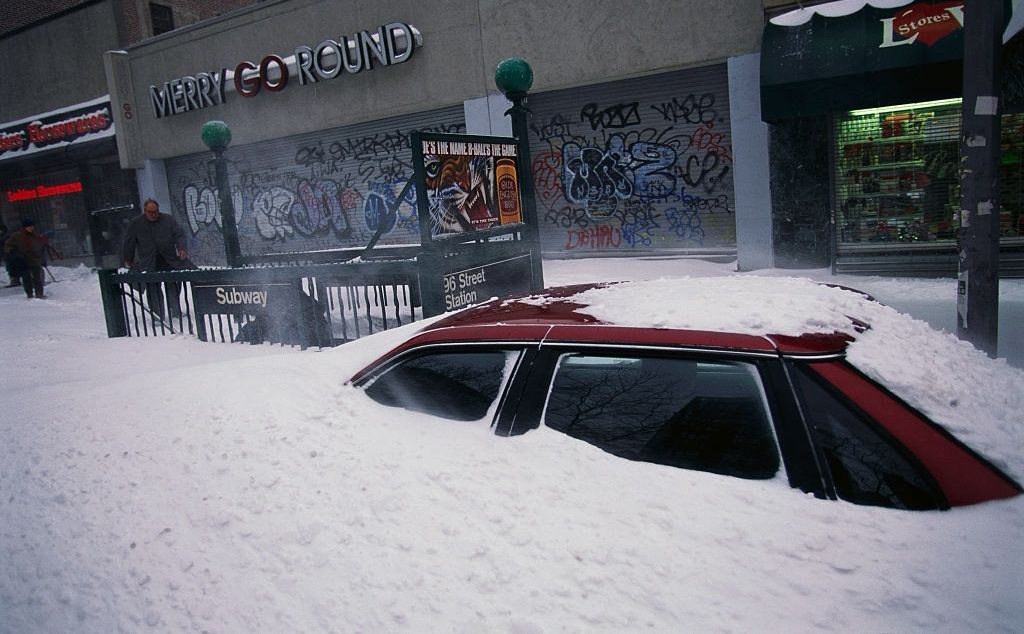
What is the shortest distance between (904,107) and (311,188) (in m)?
12.9

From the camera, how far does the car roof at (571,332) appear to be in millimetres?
2535

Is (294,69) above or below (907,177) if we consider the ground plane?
above

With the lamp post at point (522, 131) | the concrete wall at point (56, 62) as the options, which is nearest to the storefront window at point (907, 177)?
the lamp post at point (522, 131)

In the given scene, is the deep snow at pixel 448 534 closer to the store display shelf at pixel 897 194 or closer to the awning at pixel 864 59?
the awning at pixel 864 59

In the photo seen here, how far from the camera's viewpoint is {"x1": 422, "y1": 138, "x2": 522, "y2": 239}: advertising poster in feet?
21.5

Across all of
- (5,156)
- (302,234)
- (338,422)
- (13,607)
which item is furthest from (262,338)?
(5,156)

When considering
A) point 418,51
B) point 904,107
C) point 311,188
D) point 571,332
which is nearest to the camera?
point 571,332

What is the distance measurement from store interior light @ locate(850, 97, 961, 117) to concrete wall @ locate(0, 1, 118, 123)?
19.9 m

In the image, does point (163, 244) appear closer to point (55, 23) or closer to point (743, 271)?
point (743, 271)

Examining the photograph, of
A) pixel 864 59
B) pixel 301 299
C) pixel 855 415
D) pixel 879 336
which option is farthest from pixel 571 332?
pixel 864 59

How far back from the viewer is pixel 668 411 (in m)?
2.68

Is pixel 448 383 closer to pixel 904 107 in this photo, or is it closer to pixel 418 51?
pixel 904 107

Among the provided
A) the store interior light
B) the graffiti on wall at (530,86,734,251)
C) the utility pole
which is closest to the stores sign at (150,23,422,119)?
the graffiti on wall at (530,86,734,251)

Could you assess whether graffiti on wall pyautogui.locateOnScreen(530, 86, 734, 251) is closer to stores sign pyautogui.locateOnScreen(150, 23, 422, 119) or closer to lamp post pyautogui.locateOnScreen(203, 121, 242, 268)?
stores sign pyautogui.locateOnScreen(150, 23, 422, 119)
